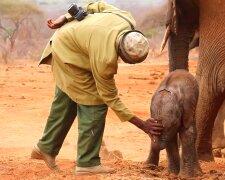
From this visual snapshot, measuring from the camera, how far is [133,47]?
15.0 ft

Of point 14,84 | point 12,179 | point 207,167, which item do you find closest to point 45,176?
point 12,179

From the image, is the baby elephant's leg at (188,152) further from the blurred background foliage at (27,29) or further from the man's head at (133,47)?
the blurred background foliage at (27,29)

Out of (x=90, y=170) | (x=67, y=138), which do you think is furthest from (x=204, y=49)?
(x=67, y=138)

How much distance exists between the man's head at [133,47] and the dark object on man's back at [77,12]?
493 mm

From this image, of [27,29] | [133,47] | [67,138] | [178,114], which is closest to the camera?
[133,47]

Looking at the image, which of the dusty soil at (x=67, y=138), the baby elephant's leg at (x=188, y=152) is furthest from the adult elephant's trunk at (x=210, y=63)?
the baby elephant's leg at (x=188, y=152)

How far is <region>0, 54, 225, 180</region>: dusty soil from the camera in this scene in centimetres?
518

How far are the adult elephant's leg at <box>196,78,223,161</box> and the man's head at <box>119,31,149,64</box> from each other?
4.04ft

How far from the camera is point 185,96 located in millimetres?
4758

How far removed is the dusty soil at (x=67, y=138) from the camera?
518cm

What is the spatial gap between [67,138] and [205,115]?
119 inches

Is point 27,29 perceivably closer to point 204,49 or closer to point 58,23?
point 204,49

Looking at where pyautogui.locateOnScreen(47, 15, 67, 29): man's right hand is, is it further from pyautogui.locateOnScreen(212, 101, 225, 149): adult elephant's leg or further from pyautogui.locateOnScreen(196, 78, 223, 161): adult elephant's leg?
pyautogui.locateOnScreen(212, 101, 225, 149): adult elephant's leg

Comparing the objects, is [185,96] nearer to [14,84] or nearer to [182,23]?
[182,23]
